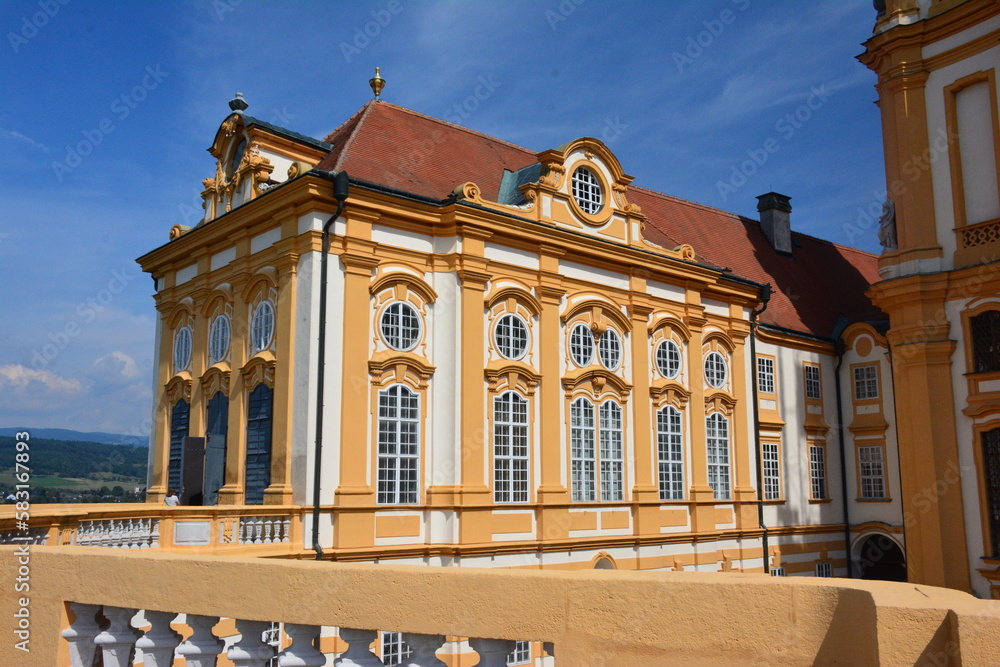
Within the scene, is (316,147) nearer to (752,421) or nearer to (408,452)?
(408,452)

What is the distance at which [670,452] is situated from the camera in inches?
904

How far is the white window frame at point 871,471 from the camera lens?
28281mm

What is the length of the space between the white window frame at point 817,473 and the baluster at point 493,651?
26357 millimetres

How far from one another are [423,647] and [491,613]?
37 cm

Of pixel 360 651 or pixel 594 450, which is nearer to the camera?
pixel 360 651

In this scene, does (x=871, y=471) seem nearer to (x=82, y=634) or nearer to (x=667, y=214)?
(x=667, y=214)

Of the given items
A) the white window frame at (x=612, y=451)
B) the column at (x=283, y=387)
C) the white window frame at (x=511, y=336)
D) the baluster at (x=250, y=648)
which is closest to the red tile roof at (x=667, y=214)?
the column at (x=283, y=387)

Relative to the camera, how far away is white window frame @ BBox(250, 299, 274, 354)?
59.7 ft

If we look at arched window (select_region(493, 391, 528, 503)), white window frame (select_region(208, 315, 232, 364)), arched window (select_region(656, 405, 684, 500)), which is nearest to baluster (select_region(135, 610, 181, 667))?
arched window (select_region(493, 391, 528, 503))

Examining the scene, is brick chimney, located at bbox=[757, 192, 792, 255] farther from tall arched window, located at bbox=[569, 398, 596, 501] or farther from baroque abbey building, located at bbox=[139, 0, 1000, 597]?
tall arched window, located at bbox=[569, 398, 596, 501]

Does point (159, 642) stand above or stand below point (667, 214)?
below

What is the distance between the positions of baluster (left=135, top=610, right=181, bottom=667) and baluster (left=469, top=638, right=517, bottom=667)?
1.57m

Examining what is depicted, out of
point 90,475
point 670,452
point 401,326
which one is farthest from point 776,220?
point 90,475

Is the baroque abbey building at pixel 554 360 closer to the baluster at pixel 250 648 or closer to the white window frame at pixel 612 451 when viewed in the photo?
the white window frame at pixel 612 451
